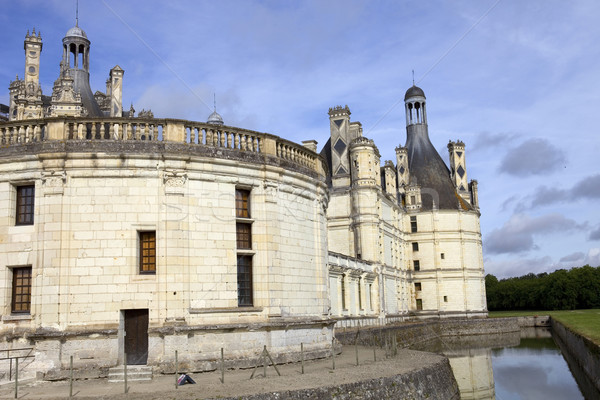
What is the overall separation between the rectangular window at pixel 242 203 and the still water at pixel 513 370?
13915mm

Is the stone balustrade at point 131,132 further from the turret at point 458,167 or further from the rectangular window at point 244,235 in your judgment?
the turret at point 458,167

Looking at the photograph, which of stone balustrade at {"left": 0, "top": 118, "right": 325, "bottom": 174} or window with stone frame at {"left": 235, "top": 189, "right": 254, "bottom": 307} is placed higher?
stone balustrade at {"left": 0, "top": 118, "right": 325, "bottom": 174}

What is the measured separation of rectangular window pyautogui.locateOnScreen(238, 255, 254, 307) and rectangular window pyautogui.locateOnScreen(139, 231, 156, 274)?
2808 millimetres

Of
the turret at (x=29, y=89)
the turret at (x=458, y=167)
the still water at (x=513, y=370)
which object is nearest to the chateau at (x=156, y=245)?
the still water at (x=513, y=370)

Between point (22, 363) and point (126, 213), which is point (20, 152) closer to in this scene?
point (126, 213)

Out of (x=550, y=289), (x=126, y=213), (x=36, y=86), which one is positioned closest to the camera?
(x=126, y=213)

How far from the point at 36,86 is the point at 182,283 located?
114 feet

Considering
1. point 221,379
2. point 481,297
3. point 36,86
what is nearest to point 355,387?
point 221,379

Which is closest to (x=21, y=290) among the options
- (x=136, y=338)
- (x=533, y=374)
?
(x=136, y=338)

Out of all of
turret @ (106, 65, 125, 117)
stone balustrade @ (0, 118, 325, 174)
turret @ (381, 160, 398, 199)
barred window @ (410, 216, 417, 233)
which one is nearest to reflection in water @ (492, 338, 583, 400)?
stone balustrade @ (0, 118, 325, 174)

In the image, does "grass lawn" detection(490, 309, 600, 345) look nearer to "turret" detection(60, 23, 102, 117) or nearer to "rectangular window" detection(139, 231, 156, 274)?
"rectangular window" detection(139, 231, 156, 274)

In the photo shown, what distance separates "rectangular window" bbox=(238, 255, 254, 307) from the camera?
18.8 meters

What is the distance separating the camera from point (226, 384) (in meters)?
14.4

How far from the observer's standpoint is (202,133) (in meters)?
18.7
